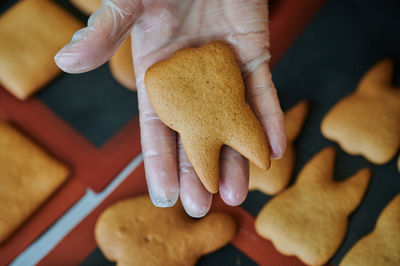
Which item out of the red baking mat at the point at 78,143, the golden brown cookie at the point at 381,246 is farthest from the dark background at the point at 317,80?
the golden brown cookie at the point at 381,246

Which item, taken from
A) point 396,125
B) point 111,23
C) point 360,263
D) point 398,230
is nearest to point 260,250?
point 360,263

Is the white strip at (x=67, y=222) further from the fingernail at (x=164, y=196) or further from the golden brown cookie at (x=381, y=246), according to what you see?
the golden brown cookie at (x=381, y=246)

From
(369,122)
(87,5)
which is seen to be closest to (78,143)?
(87,5)

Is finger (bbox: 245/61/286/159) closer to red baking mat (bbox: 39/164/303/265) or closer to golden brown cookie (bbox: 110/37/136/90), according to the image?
red baking mat (bbox: 39/164/303/265)

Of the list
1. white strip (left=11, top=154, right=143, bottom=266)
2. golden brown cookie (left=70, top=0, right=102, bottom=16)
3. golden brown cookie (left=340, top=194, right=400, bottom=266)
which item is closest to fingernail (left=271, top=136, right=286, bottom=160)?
golden brown cookie (left=340, top=194, right=400, bottom=266)

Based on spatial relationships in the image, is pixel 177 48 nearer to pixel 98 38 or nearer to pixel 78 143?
pixel 98 38

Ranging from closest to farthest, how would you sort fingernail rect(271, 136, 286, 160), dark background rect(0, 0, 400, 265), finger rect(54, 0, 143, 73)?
finger rect(54, 0, 143, 73)
fingernail rect(271, 136, 286, 160)
dark background rect(0, 0, 400, 265)

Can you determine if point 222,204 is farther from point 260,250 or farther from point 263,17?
point 263,17
